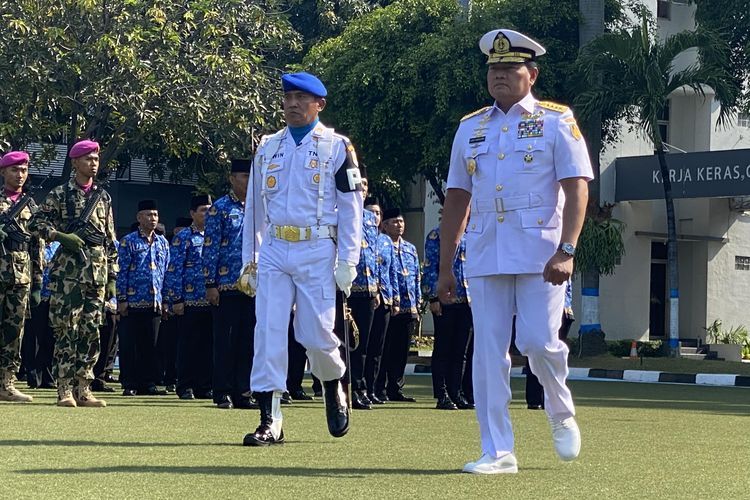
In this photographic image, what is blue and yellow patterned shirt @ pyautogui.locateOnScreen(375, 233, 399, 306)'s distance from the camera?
1441 centimetres

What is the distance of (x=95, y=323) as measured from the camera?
40.0 feet

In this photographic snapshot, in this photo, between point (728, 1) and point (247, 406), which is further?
point (728, 1)

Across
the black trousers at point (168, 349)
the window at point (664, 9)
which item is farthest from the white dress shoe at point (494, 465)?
the window at point (664, 9)

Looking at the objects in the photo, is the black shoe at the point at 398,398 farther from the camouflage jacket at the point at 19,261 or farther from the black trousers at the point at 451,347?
the camouflage jacket at the point at 19,261

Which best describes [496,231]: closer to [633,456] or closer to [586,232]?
[633,456]

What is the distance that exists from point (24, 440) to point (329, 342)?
1.90 m

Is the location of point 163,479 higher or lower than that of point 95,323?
lower

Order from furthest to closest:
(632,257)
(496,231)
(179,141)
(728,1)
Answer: (632,257) < (728,1) < (179,141) < (496,231)

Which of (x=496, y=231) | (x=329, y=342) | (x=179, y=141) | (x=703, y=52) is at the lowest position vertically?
(x=329, y=342)

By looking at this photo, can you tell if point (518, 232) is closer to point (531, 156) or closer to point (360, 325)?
point (531, 156)

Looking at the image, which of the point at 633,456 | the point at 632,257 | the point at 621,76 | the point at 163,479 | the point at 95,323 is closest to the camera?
the point at 163,479

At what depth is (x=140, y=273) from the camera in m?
16.2

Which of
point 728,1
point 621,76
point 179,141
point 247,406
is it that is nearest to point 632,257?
point 728,1

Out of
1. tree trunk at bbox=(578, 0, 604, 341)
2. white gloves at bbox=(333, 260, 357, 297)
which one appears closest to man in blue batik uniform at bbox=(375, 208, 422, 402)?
white gloves at bbox=(333, 260, 357, 297)
